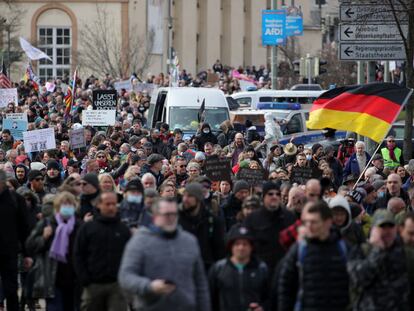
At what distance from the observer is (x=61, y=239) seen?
1406 cm

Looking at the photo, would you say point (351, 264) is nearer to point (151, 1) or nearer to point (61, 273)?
point (61, 273)

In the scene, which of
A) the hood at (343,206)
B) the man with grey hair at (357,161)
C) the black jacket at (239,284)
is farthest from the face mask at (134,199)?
the man with grey hair at (357,161)

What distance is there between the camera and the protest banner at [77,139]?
27281mm

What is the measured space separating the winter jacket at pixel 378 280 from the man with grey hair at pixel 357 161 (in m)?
13.9

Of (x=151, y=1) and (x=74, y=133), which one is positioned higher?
(x=151, y=1)

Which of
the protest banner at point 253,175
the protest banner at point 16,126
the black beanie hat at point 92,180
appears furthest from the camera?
the protest banner at point 16,126

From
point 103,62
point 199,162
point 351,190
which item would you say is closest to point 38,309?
point 351,190

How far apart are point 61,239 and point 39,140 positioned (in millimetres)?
12191

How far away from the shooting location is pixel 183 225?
13789 mm

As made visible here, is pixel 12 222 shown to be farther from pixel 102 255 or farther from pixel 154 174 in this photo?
pixel 154 174

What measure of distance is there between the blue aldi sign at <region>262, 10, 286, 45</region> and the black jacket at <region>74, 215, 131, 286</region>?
116ft

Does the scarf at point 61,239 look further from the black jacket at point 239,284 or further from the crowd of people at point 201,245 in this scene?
the black jacket at point 239,284

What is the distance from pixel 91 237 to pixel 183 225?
3.29 feet

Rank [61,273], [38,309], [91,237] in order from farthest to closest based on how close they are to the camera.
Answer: [38,309], [61,273], [91,237]
